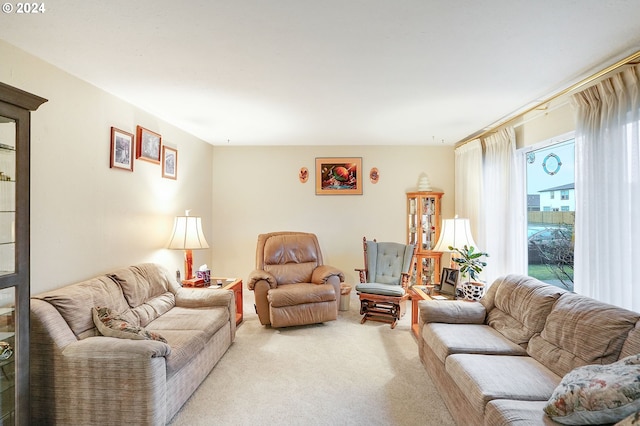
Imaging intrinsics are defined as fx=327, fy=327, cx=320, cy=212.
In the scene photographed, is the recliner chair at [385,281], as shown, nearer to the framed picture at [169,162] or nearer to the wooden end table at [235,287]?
the wooden end table at [235,287]

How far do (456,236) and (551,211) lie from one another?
106 centimetres

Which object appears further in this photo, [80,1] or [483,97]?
[483,97]

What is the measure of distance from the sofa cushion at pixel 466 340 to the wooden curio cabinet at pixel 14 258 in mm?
2526

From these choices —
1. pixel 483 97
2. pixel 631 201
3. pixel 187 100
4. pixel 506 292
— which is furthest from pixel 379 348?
pixel 187 100

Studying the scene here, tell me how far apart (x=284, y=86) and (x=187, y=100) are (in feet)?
3.38

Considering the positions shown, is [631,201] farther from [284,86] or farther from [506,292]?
[284,86]

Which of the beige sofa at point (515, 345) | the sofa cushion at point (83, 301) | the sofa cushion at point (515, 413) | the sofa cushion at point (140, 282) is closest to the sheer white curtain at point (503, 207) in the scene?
the beige sofa at point (515, 345)

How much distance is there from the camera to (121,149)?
10.2 ft

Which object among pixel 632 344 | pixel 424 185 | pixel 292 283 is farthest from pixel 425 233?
pixel 632 344

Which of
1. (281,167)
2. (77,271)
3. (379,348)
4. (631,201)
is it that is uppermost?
(281,167)

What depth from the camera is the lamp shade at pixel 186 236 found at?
12.0ft

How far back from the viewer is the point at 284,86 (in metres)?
2.78

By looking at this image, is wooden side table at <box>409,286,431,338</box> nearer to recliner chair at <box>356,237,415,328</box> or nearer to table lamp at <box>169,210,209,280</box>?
recliner chair at <box>356,237,415,328</box>

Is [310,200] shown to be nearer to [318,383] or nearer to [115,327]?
[318,383]
